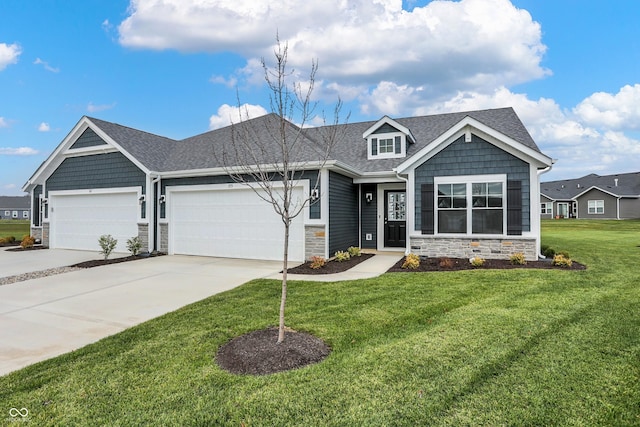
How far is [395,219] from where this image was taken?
12.6m

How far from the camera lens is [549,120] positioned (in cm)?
1908

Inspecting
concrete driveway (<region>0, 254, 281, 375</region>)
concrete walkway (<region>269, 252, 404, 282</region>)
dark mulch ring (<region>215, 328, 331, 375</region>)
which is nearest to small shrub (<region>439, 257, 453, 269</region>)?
concrete walkway (<region>269, 252, 404, 282</region>)

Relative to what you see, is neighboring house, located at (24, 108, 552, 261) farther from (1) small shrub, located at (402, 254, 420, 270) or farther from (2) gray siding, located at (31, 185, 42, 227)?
(1) small shrub, located at (402, 254, 420, 270)

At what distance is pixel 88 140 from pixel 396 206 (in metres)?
11.9

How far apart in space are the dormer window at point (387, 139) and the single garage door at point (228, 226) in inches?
161

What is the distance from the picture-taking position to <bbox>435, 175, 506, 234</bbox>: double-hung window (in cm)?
937

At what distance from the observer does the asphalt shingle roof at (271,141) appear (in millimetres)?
12286

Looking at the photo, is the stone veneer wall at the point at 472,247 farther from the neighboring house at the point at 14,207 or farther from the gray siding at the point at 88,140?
the neighboring house at the point at 14,207

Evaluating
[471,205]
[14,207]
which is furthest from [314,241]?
[14,207]

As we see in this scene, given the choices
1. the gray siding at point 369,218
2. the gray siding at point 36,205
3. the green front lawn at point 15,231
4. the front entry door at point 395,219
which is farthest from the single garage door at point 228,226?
the green front lawn at point 15,231

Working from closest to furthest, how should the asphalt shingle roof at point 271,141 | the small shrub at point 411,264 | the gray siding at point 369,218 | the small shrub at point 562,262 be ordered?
the small shrub at point 562,262, the small shrub at point 411,264, the asphalt shingle roof at point 271,141, the gray siding at point 369,218

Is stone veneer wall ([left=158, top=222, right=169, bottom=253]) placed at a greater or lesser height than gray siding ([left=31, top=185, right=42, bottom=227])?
lesser

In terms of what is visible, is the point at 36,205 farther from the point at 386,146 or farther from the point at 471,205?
the point at 471,205

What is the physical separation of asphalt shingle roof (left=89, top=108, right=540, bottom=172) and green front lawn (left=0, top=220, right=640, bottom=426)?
712 centimetres
